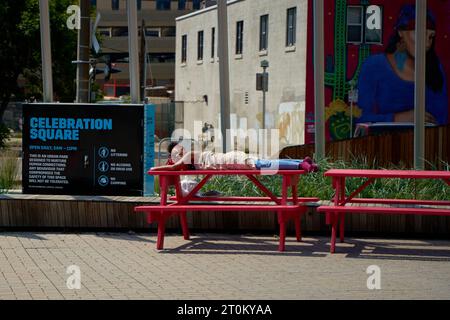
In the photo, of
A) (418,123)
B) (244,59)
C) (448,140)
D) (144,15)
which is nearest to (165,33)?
(144,15)

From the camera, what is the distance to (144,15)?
88.2m

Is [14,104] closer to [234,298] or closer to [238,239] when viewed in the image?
[238,239]

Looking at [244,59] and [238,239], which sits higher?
[244,59]

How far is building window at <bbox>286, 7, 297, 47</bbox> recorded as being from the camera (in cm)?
4334

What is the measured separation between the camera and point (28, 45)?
141ft

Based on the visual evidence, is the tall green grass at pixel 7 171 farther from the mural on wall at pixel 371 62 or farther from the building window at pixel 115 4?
the building window at pixel 115 4

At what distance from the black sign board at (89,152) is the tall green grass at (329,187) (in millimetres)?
1066

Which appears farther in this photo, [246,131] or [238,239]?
[246,131]

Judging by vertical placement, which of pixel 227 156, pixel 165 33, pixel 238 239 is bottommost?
pixel 238 239

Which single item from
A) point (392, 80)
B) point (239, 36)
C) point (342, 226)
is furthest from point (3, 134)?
point (342, 226)

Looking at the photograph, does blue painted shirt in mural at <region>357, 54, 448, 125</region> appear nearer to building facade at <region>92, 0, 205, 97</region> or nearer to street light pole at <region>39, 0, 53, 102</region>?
street light pole at <region>39, 0, 53, 102</region>

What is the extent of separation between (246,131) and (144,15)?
44040mm

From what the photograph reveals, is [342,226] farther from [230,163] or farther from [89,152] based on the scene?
[89,152]
